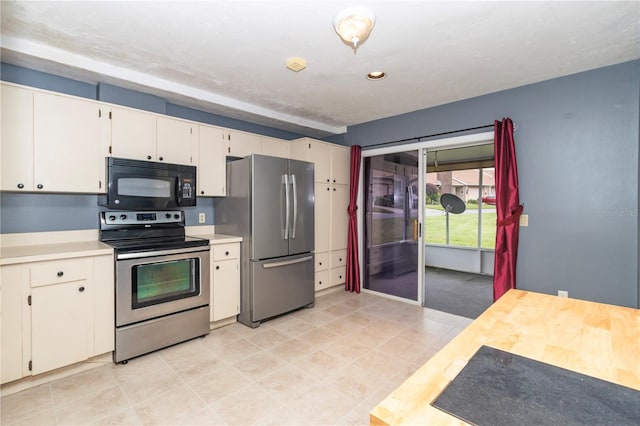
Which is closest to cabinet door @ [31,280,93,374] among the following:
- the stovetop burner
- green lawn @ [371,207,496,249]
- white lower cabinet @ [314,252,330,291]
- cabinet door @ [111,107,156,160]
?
the stovetop burner

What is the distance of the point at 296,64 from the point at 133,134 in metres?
1.70

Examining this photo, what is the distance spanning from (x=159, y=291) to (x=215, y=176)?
4.61 ft

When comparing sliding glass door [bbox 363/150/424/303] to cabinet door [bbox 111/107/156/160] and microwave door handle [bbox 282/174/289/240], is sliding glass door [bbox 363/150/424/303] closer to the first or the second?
microwave door handle [bbox 282/174/289/240]

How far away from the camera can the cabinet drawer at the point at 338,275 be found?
4508mm

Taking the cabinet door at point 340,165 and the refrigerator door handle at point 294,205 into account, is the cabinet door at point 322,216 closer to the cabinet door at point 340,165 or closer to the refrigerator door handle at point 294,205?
the cabinet door at point 340,165

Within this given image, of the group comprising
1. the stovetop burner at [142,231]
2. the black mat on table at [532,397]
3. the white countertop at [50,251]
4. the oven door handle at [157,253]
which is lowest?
the black mat on table at [532,397]

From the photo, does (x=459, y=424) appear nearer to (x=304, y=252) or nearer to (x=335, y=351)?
(x=335, y=351)

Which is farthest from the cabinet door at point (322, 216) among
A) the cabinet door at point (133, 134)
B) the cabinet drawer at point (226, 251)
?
the cabinet door at point (133, 134)

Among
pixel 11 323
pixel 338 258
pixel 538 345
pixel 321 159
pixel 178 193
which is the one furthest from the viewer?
pixel 338 258

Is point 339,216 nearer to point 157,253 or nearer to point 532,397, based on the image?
point 157,253

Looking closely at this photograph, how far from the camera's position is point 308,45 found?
2.41 meters

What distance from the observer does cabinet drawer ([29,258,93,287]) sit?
2148mm

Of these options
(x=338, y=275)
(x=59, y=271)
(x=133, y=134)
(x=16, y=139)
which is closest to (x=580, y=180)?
(x=338, y=275)

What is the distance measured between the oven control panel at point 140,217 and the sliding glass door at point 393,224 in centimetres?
274
